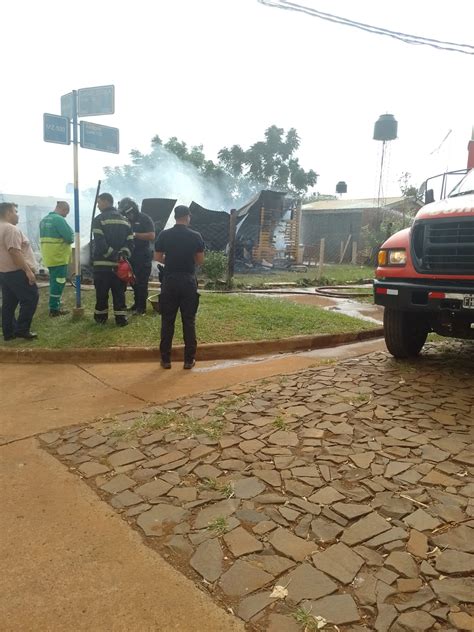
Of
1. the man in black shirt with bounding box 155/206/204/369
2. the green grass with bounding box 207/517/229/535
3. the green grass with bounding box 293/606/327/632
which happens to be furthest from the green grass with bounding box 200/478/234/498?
the man in black shirt with bounding box 155/206/204/369

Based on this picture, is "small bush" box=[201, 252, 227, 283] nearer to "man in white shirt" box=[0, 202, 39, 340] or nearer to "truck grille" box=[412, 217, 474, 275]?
"man in white shirt" box=[0, 202, 39, 340]

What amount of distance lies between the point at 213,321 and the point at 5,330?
2.62 meters

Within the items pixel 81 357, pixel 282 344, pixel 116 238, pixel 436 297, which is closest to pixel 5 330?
pixel 81 357

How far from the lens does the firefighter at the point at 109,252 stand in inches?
234

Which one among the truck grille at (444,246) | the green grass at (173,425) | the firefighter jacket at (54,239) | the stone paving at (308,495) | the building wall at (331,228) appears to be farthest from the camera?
the building wall at (331,228)

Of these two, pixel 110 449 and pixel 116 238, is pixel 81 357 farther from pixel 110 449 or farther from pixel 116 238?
pixel 110 449

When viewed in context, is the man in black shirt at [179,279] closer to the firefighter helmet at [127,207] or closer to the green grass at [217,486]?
the firefighter helmet at [127,207]

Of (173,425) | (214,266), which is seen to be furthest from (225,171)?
(173,425)

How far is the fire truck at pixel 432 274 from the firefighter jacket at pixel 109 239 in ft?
10.7

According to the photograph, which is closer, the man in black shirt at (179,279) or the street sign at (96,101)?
the man in black shirt at (179,279)

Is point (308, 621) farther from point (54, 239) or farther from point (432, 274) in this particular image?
point (54, 239)

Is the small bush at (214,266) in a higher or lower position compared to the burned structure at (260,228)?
lower

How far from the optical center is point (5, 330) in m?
5.70

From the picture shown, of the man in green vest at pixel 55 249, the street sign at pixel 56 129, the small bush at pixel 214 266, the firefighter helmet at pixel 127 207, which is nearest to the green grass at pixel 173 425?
the man in green vest at pixel 55 249
